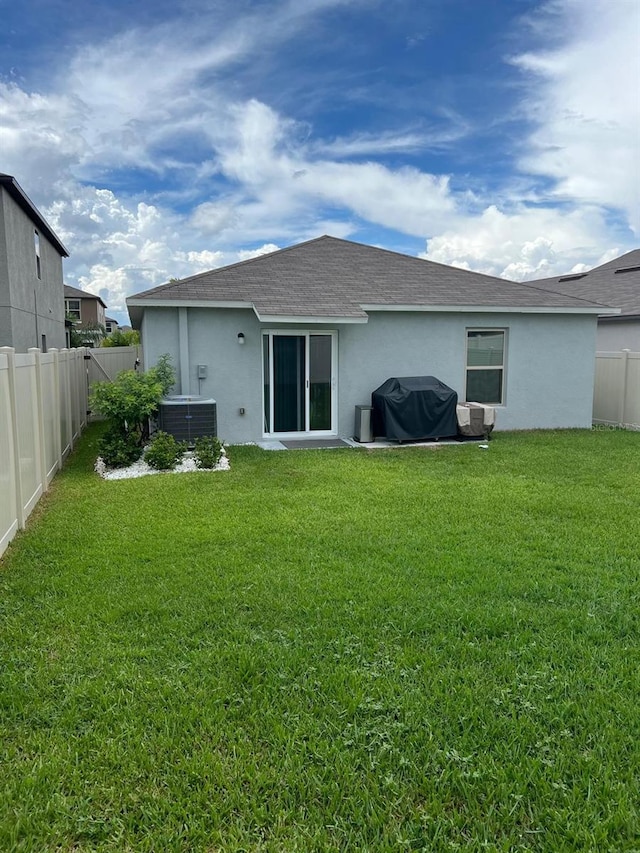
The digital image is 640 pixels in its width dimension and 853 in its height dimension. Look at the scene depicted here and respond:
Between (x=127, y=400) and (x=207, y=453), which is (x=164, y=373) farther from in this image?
(x=207, y=453)

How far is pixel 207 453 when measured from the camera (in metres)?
9.54

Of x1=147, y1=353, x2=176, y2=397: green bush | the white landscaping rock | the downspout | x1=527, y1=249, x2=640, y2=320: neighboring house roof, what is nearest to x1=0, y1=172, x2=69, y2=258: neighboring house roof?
the downspout

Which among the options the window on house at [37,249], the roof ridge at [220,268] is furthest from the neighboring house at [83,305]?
the roof ridge at [220,268]

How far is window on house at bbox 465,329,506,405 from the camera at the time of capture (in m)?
13.4

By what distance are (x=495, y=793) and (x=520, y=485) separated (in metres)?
6.11

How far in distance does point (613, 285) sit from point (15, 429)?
19.3m

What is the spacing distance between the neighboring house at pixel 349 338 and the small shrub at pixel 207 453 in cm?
179

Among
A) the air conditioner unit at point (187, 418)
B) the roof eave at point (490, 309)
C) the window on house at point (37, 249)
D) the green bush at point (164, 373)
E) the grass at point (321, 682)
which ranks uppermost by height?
the window on house at point (37, 249)

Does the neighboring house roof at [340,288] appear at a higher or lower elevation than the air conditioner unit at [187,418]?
higher

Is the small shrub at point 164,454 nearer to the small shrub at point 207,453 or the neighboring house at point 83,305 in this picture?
the small shrub at point 207,453

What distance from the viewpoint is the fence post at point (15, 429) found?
5887 millimetres

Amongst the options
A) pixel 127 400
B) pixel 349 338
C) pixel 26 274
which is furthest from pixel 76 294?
pixel 127 400

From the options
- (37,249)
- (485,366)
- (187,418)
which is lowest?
(187,418)

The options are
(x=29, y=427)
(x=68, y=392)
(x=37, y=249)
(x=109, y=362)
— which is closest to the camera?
(x=29, y=427)
